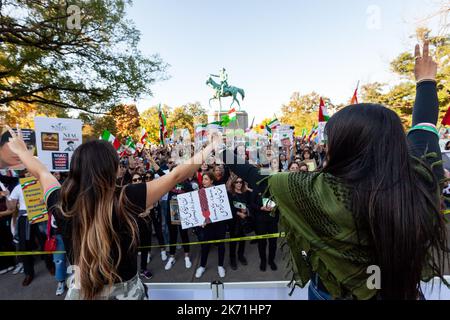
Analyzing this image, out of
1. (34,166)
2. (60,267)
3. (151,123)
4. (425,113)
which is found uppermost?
(151,123)

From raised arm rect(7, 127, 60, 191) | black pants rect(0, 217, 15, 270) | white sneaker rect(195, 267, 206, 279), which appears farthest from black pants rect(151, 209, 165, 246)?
raised arm rect(7, 127, 60, 191)

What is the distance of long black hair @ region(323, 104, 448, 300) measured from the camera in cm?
84

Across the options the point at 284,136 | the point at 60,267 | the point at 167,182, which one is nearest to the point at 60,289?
the point at 60,267

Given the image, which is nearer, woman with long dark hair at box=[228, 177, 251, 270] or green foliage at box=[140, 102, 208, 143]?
woman with long dark hair at box=[228, 177, 251, 270]

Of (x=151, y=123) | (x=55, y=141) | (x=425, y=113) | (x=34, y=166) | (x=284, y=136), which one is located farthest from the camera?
(x=151, y=123)

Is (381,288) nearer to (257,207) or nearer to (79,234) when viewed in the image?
(79,234)

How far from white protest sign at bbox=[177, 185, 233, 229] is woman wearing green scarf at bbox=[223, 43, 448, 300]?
278 centimetres

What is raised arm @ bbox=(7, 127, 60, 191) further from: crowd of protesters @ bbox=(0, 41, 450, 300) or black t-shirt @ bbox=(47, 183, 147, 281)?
black t-shirt @ bbox=(47, 183, 147, 281)

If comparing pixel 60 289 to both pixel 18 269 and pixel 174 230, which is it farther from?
pixel 174 230

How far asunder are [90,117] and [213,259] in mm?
9299

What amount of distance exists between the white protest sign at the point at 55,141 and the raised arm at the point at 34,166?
2199 mm

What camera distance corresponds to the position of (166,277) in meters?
4.15

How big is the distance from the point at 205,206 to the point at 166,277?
1.50 meters

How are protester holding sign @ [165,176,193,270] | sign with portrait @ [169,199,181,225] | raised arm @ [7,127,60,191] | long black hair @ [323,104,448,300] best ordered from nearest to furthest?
long black hair @ [323,104,448,300], raised arm @ [7,127,60,191], protester holding sign @ [165,176,193,270], sign with portrait @ [169,199,181,225]
